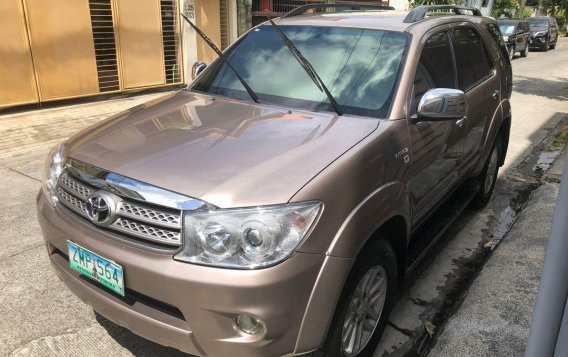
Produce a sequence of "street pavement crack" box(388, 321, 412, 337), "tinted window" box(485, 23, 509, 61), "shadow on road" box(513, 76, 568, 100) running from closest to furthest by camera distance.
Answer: "street pavement crack" box(388, 321, 412, 337), "tinted window" box(485, 23, 509, 61), "shadow on road" box(513, 76, 568, 100)

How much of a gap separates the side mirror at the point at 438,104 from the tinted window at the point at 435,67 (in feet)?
0.35

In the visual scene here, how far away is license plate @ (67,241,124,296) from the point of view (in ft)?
6.94

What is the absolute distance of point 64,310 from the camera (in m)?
3.04

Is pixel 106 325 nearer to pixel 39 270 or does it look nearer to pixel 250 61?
pixel 39 270

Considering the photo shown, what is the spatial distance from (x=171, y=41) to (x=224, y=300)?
9.49 m

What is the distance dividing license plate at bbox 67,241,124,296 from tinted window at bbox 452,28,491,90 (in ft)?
9.19

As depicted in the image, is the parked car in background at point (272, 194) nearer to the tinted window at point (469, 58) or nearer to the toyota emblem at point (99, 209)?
the toyota emblem at point (99, 209)

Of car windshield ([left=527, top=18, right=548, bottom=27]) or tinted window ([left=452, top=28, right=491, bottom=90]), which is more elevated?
tinted window ([left=452, top=28, right=491, bottom=90])

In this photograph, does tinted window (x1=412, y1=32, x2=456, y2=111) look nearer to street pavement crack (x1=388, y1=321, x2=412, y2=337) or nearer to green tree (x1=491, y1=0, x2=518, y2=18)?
street pavement crack (x1=388, y1=321, x2=412, y2=337)

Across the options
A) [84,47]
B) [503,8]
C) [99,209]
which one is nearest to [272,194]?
[99,209]

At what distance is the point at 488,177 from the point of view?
4.73 metres

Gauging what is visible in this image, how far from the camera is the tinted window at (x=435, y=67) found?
9.95 feet

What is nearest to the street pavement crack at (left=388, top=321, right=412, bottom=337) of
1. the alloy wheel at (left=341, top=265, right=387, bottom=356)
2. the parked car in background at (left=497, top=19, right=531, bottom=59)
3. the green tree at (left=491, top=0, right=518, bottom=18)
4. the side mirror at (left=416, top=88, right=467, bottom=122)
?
the alloy wheel at (left=341, top=265, right=387, bottom=356)

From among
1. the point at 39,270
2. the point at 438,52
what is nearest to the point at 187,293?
the point at 39,270
